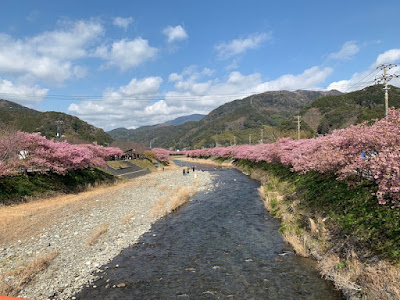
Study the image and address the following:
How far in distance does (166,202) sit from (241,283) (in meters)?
21.4

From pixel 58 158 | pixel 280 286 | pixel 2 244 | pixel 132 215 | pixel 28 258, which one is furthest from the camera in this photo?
pixel 58 158

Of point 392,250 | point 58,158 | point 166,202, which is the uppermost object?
point 58,158

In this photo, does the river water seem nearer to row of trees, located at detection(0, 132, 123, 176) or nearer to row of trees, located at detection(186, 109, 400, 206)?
row of trees, located at detection(186, 109, 400, 206)

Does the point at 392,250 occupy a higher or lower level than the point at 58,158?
lower

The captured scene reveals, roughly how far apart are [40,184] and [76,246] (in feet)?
73.3

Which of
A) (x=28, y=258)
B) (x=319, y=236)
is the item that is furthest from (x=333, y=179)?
(x=28, y=258)

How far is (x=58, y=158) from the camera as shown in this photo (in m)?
38.3

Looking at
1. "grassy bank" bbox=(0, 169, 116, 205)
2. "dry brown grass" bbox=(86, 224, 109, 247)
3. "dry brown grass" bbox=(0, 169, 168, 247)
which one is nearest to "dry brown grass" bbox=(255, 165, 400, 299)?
"dry brown grass" bbox=(86, 224, 109, 247)

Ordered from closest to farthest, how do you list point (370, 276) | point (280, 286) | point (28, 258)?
point (370, 276), point (280, 286), point (28, 258)

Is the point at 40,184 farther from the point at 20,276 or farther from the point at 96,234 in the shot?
the point at 20,276

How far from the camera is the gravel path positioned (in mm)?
12770

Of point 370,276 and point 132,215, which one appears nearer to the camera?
point 370,276

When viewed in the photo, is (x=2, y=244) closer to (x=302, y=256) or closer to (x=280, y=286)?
(x=280, y=286)

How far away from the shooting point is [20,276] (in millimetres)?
13094
